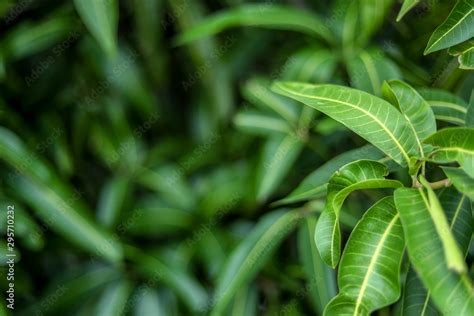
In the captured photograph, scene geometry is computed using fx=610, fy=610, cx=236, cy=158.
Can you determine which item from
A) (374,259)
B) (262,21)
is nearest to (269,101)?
(262,21)

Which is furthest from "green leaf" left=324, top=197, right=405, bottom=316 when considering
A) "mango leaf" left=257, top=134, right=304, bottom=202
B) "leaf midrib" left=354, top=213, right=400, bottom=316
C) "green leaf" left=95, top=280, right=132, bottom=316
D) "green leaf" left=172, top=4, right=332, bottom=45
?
"green leaf" left=95, top=280, right=132, bottom=316

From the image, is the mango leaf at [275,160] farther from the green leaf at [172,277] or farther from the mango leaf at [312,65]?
the green leaf at [172,277]

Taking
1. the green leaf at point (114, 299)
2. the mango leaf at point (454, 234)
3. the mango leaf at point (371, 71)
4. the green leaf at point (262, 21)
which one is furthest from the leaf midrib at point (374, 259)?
the green leaf at point (114, 299)

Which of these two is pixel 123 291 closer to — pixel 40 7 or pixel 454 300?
pixel 40 7

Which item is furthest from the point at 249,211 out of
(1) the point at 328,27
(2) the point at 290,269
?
(1) the point at 328,27

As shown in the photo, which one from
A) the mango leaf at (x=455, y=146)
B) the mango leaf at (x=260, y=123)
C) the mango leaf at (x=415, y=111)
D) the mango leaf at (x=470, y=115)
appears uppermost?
the mango leaf at (x=260, y=123)

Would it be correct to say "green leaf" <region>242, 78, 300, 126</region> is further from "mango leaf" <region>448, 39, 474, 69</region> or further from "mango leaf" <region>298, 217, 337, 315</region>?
"mango leaf" <region>448, 39, 474, 69</region>

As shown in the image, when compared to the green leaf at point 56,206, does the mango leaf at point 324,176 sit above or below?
below
